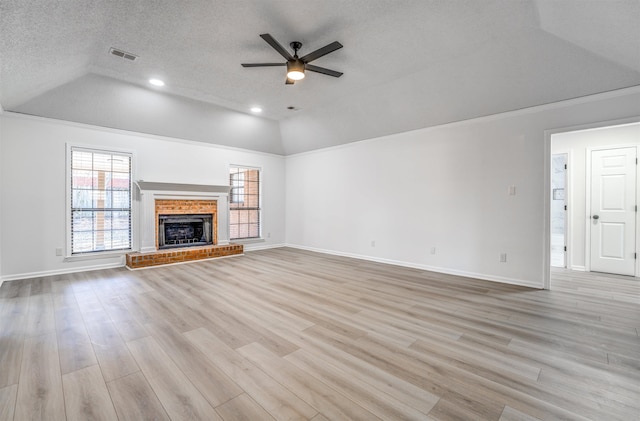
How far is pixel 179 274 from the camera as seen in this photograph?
4715 mm

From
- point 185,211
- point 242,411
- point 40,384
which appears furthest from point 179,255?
point 242,411

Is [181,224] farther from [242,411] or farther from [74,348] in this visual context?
[242,411]

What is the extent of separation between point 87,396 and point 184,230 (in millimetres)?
4784

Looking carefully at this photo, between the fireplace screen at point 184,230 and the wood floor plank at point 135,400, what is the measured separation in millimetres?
4397

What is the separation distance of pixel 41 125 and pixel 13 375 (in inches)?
170

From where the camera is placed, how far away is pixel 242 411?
1610 mm

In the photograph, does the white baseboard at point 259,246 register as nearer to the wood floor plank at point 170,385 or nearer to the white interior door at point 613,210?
the wood floor plank at point 170,385

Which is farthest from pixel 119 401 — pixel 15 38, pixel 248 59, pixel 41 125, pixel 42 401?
pixel 41 125

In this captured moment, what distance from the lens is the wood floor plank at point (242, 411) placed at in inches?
61.3

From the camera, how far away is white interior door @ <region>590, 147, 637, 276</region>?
15.5ft

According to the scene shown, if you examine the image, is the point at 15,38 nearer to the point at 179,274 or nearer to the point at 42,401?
the point at 42,401

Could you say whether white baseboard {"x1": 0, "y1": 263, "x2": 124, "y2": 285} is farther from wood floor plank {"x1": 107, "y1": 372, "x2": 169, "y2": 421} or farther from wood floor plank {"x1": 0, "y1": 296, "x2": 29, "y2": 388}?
wood floor plank {"x1": 107, "y1": 372, "x2": 169, "y2": 421}

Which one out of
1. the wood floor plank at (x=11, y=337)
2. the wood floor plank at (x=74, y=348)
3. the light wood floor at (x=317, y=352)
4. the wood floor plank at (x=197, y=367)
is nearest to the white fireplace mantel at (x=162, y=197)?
the light wood floor at (x=317, y=352)

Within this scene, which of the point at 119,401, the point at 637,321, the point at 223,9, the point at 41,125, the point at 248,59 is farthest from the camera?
the point at 41,125
